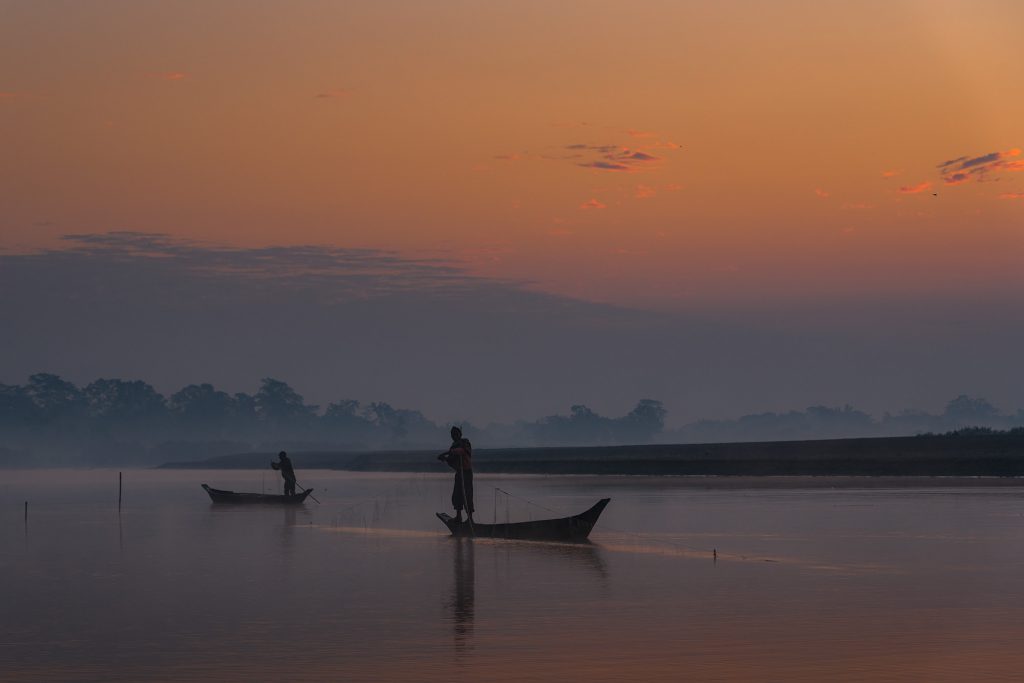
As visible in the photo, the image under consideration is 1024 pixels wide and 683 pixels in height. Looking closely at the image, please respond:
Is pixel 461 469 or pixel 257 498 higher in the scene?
pixel 461 469

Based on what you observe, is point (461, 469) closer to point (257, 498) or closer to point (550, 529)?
A: point (550, 529)

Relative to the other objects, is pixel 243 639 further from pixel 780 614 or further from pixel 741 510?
pixel 741 510

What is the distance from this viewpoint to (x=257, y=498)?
62.7 meters

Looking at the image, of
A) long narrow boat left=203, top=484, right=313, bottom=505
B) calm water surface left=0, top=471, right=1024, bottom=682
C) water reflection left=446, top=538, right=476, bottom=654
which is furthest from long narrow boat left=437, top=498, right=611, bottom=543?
long narrow boat left=203, top=484, right=313, bottom=505

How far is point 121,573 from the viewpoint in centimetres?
2930

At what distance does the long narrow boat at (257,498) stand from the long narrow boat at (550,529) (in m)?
23.7

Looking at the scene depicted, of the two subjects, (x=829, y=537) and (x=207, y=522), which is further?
(x=207, y=522)

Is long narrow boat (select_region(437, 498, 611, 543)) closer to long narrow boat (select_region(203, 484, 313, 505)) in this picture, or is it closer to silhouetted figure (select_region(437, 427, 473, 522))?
silhouetted figure (select_region(437, 427, 473, 522))

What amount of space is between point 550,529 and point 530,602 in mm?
13155

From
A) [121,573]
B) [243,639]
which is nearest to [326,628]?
[243,639]

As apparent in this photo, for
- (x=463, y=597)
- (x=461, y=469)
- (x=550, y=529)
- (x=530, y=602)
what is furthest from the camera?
(x=461, y=469)

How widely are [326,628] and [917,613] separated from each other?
8.50m

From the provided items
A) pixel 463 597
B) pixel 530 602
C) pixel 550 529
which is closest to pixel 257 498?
pixel 550 529

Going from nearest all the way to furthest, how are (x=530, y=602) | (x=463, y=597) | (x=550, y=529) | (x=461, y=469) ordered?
1. (x=530, y=602)
2. (x=463, y=597)
3. (x=550, y=529)
4. (x=461, y=469)
